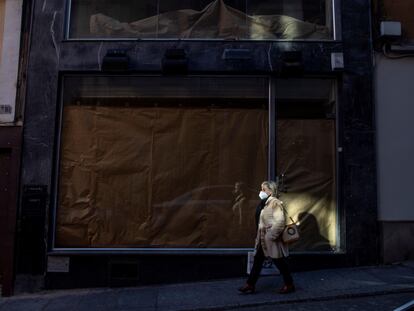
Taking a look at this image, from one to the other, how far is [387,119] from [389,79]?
0.69 m

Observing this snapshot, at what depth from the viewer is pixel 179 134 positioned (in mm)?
8828

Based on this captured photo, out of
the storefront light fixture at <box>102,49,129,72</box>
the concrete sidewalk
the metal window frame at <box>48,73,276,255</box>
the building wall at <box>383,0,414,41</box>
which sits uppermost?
the building wall at <box>383,0,414,41</box>

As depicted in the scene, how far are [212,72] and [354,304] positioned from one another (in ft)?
14.2

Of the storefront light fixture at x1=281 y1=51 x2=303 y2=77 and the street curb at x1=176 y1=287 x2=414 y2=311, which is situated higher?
the storefront light fixture at x1=281 y1=51 x2=303 y2=77

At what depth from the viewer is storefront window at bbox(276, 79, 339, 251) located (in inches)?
344

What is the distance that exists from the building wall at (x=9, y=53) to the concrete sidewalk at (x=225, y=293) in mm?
3091

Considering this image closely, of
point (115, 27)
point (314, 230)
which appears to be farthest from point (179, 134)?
point (314, 230)

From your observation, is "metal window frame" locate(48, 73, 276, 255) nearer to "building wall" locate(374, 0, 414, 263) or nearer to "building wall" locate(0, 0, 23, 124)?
"building wall" locate(0, 0, 23, 124)

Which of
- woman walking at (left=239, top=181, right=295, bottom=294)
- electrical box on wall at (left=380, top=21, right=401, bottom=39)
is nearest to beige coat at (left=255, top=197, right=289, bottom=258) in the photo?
woman walking at (left=239, top=181, right=295, bottom=294)

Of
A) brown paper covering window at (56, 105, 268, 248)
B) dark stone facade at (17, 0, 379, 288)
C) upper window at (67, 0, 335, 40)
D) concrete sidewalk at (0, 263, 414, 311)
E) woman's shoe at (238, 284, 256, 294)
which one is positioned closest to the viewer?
concrete sidewalk at (0, 263, 414, 311)

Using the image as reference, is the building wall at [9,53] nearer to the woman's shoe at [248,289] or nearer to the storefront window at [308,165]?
the storefront window at [308,165]

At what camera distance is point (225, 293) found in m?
7.48

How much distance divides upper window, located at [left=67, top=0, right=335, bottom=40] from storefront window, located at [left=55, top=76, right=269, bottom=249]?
0.84 meters

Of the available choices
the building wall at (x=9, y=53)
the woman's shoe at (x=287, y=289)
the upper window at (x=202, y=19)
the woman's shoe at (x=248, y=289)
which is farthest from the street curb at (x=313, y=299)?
the building wall at (x=9, y=53)
